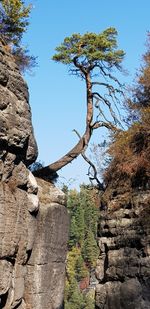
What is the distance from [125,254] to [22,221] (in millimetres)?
2763

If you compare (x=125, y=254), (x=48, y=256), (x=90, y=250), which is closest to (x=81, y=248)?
(x=90, y=250)

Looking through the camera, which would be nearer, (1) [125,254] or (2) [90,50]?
(1) [125,254]

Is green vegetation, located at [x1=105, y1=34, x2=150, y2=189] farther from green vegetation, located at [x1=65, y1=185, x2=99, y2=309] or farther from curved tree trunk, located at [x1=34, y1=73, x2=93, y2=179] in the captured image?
green vegetation, located at [x1=65, y1=185, x2=99, y2=309]

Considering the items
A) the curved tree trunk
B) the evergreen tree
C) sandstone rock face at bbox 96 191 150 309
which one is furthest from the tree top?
the evergreen tree

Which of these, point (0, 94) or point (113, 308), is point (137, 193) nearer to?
point (113, 308)

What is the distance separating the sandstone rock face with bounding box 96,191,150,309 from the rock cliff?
Result: 58.9 inches

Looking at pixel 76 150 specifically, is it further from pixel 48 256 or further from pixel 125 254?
pixel 125 254

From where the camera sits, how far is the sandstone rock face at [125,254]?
11354mm

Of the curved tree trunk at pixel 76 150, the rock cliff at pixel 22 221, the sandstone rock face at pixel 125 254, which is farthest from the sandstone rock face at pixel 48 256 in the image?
the curved tree trunk at pixel 76 150

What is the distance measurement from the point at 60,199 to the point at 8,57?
16.4 ft

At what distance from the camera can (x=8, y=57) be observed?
11.8m

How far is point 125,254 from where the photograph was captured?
469 inches

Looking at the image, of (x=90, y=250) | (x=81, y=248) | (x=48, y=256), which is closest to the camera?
(x=48, y=256)

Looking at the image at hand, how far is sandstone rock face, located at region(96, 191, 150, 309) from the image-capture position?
1135 cm
